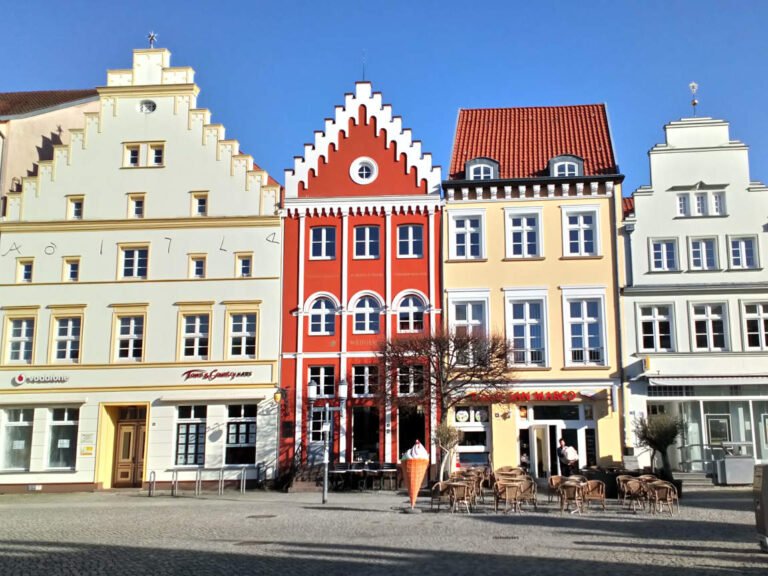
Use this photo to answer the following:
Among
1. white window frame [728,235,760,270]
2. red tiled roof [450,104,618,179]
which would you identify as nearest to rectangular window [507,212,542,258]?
red tiled roof [450,104,618,179]

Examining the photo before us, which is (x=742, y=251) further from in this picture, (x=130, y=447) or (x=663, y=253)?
(x=130, y=447)

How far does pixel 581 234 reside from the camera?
3434 centimetres

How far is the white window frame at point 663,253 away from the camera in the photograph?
33.7 m

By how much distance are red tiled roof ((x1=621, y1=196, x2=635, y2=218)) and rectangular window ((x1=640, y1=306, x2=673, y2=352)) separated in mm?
4292

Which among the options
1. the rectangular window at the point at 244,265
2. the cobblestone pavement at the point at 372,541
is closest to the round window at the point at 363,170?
the rectangular window at the point at 244,265

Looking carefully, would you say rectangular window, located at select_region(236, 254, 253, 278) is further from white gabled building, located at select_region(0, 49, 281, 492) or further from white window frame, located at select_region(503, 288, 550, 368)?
white window frame, located at select_region(503, 288, 550, 368)

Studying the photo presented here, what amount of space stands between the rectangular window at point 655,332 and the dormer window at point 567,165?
6.20 m

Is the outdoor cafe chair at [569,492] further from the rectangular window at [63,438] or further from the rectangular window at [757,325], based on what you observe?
the rectangular window at [63,438]

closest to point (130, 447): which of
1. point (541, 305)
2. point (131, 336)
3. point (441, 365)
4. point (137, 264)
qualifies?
point (131, 336)

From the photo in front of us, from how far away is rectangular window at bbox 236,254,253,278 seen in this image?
115ft

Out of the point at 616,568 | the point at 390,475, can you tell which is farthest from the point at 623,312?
the point at 616,568

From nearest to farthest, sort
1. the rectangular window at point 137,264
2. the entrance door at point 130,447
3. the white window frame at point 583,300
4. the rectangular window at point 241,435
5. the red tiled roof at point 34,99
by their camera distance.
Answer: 1. the white window frame at point 583,300
2. the rectangular window at point 241,435
3. the entrance door at point 130,447
4. the rectangular window at point 137,264
5. the red tiled roof at point 34,99

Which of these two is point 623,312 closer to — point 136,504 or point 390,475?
point 390,475

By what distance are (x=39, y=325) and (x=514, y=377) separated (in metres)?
19.2
